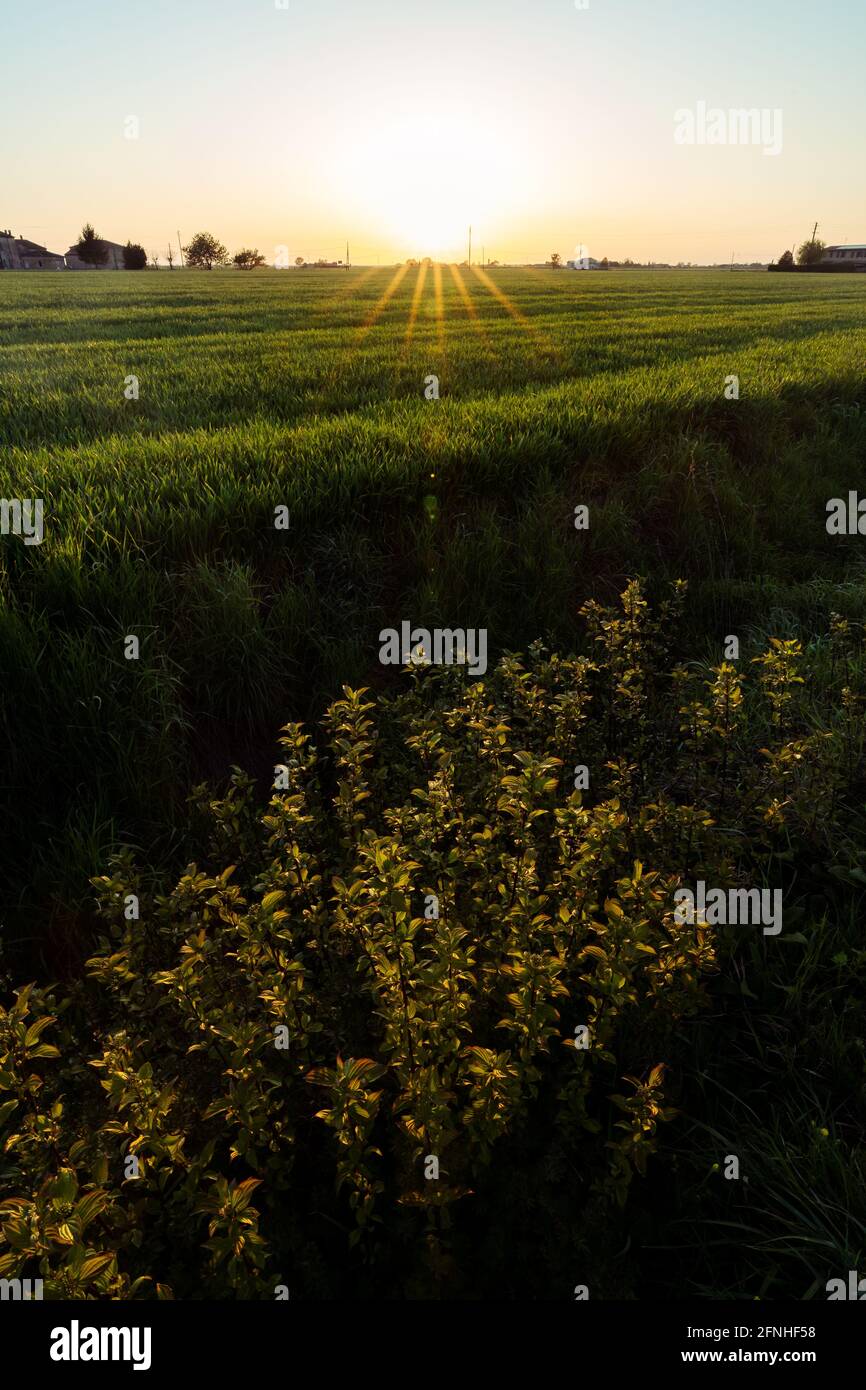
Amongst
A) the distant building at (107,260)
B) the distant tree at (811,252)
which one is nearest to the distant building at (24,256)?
the distant building at (107,260)

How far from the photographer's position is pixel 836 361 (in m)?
11.1

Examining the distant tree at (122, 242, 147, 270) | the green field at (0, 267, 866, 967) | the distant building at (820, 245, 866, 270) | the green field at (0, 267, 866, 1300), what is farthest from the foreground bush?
the distant building at (820, 245, 866, 270)

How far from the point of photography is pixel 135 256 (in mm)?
85438

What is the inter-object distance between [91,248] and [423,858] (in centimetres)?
10860

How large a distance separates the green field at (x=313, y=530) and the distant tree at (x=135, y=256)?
92.7 meters

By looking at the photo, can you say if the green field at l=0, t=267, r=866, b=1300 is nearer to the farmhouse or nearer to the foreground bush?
the foreground bush

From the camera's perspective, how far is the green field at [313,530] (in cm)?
333

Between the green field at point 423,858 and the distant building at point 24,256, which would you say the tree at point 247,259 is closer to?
the distant building at point 24,256

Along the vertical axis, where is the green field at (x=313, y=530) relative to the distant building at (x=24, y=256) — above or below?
below

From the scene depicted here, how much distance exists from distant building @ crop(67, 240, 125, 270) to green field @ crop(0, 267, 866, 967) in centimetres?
→ 10465

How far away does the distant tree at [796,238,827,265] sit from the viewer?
104575 mm

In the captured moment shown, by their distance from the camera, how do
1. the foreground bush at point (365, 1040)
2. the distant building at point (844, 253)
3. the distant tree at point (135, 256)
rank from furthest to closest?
the distant building at point (844, 253), the distant tree at point (135, 256), the foreground bush at point (365, 1040)

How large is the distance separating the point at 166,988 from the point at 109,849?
829 mm
